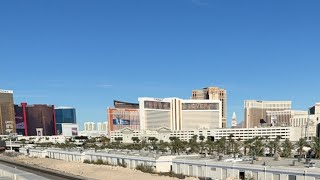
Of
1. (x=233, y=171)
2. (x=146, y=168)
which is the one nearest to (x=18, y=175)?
(x=233, y=171)

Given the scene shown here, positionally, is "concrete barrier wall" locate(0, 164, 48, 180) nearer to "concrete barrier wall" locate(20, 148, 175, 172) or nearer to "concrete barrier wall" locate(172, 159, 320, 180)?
"concrete barrier wall" locate(20, 148, 175, 172)

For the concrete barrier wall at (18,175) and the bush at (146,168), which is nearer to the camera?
the concrete barrier wall at (18,175)

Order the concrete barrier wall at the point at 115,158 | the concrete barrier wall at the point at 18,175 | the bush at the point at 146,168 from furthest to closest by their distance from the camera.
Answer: the concrete barrier wall at the point at 115,158 < the bush at the point at 146,168 < the concrete barrier wall at the point at 18,175

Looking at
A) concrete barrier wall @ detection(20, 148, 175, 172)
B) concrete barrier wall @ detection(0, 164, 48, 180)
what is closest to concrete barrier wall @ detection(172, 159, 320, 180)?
concrete barrier wall @ detection(20, 148, 175, 172)

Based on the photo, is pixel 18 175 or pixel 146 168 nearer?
pixel 18 175

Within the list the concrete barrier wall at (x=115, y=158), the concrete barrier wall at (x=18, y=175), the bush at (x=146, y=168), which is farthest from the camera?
the concrete barrier wall at (x=115, y=158)

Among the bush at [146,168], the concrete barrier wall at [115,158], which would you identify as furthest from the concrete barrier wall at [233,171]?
the bush at [146,168]

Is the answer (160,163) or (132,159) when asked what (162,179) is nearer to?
(160,163)

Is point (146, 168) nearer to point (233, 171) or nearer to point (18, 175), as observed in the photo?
point (233, 171)

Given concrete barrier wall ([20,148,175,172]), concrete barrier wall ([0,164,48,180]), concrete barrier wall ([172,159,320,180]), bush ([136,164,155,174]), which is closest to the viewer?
concrete barrier wall ([0,164,48,180])

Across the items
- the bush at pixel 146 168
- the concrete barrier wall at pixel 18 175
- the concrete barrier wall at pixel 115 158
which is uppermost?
the concrete barrier wall at pixel 115 158

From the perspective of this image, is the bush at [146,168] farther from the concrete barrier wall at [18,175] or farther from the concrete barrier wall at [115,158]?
the concrete barrier wall at [18,175]

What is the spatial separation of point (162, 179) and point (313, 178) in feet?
59.1

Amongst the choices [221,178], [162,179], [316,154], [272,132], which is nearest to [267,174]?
[221,178]
